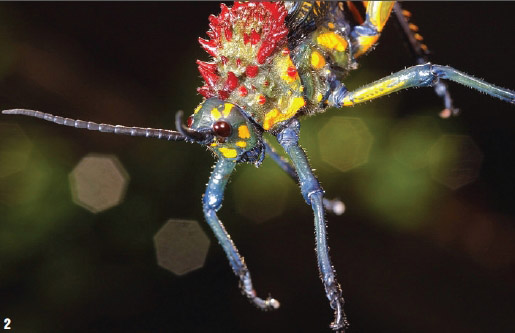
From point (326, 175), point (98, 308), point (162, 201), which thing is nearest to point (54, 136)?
point (162, 201)

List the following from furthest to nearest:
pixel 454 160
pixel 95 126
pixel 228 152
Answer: pixel 454 160 < pixel 228 152 < pixel 95 126

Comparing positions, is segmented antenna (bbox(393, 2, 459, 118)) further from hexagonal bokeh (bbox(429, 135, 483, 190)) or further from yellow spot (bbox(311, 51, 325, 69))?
hexagonal bokeh (bbox(429, 135, 483, 190))

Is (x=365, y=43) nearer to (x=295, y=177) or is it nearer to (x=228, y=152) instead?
(x=295, y=177)

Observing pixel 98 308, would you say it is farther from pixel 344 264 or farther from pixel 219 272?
pixel 344 264

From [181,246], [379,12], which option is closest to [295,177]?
[379,12]

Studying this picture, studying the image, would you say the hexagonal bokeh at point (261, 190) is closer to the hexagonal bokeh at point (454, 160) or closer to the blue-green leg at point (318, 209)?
the hexagonal bokeh at point (454, 160)

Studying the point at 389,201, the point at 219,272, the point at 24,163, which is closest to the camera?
the point at 24,163
